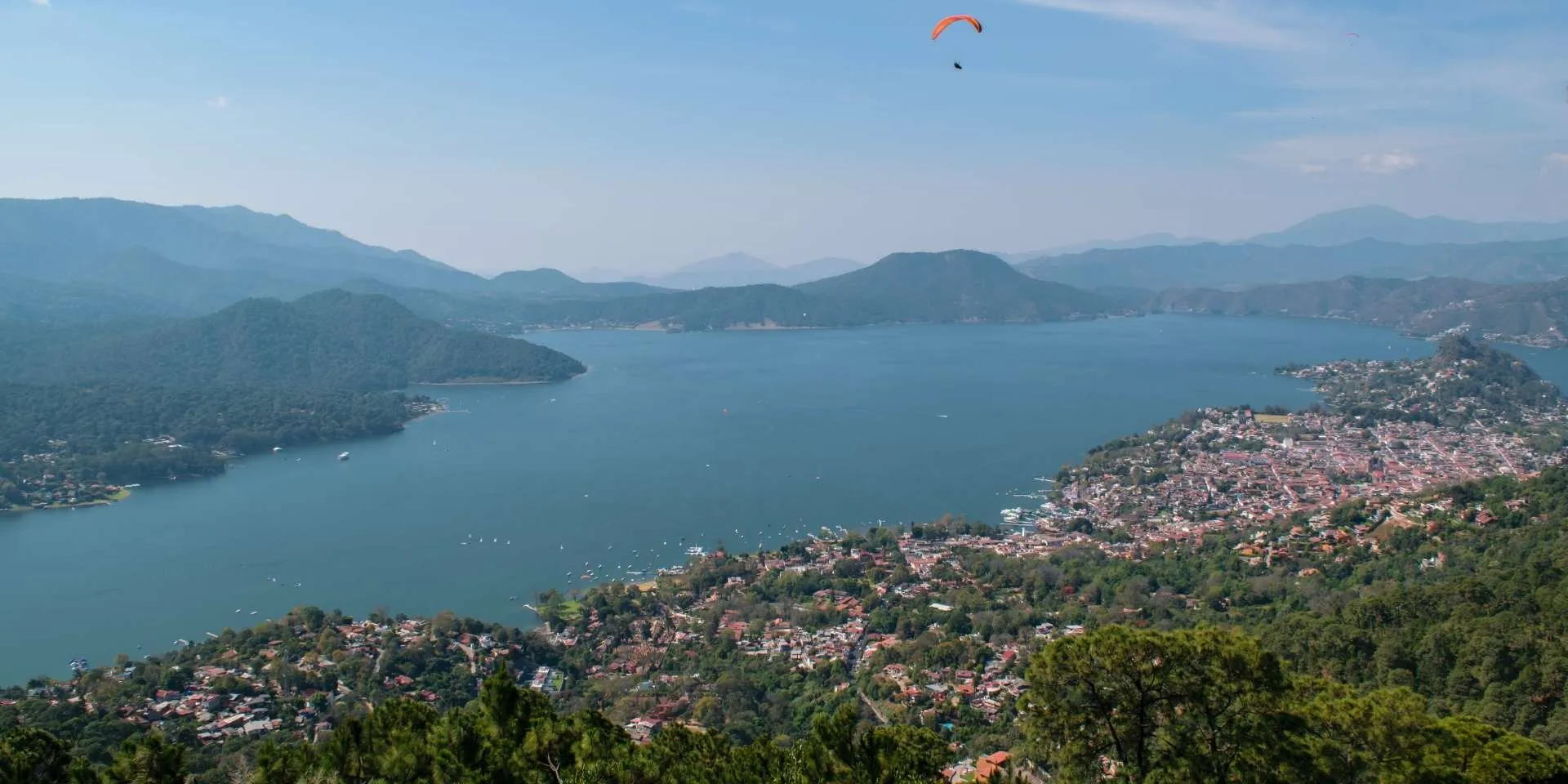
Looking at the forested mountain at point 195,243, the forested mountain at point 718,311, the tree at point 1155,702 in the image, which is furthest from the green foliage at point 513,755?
the forested mountain at point 195,243

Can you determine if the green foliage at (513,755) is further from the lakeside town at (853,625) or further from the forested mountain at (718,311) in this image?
the forested mountain at (718,311)

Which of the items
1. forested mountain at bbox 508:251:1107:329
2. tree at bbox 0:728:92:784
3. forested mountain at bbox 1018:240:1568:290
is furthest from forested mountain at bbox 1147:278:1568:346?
tree at bbox 0:728:92:784

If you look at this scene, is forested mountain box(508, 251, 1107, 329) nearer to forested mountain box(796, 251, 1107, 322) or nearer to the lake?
forested mountain box(796, 251, 1107, 322)

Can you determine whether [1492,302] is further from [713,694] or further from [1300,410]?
[713,694]

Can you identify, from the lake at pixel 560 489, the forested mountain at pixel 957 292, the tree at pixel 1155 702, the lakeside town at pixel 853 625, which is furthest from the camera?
the forested mountain at pixel 957 292

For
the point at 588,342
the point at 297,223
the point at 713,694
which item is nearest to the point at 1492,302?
the point at 588,342
